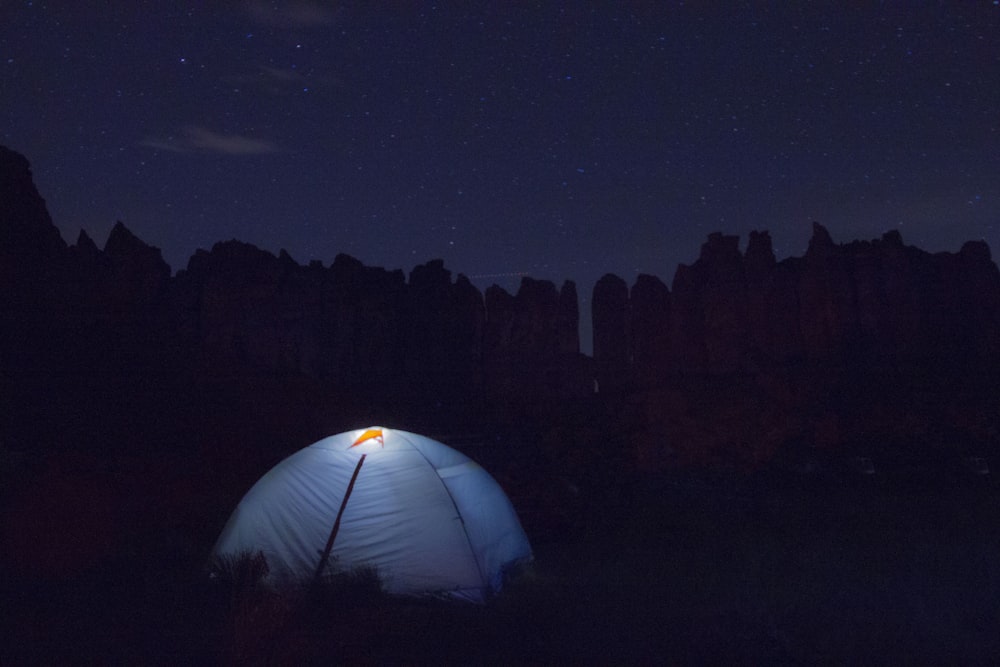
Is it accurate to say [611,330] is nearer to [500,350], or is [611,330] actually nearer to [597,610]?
[500,350]

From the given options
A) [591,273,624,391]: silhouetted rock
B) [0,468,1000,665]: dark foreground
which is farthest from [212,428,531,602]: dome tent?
[591,273,624,391]: silhouetted rock

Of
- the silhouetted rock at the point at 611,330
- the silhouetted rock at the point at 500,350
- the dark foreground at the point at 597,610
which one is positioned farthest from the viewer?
the silhouetted rock at the point at 611,330

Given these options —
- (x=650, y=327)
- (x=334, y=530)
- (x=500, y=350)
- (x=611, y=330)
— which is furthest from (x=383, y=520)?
(x=611, y=330)

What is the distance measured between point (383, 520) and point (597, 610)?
10.2ft

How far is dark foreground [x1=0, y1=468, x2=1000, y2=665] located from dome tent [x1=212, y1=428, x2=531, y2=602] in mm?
402

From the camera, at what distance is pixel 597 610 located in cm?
774

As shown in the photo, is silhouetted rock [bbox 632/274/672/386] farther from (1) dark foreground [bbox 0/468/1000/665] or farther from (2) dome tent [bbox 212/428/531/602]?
(2) dome tent [bbox 212/428/531/602]

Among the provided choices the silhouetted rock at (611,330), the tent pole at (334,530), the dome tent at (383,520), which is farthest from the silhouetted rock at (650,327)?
the tent pole at (334,530)

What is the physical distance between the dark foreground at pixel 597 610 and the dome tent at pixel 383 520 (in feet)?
1.32

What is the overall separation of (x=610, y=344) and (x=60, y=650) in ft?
149

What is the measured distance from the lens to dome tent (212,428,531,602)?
8.11 meters

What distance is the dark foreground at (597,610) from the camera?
6117 millimetres

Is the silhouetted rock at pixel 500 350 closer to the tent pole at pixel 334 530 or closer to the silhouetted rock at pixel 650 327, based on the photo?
the silhouetted rock at pixel 650 327

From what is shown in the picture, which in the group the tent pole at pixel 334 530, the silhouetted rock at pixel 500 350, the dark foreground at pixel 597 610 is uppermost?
the silhouetted rock at pixel 500 350
